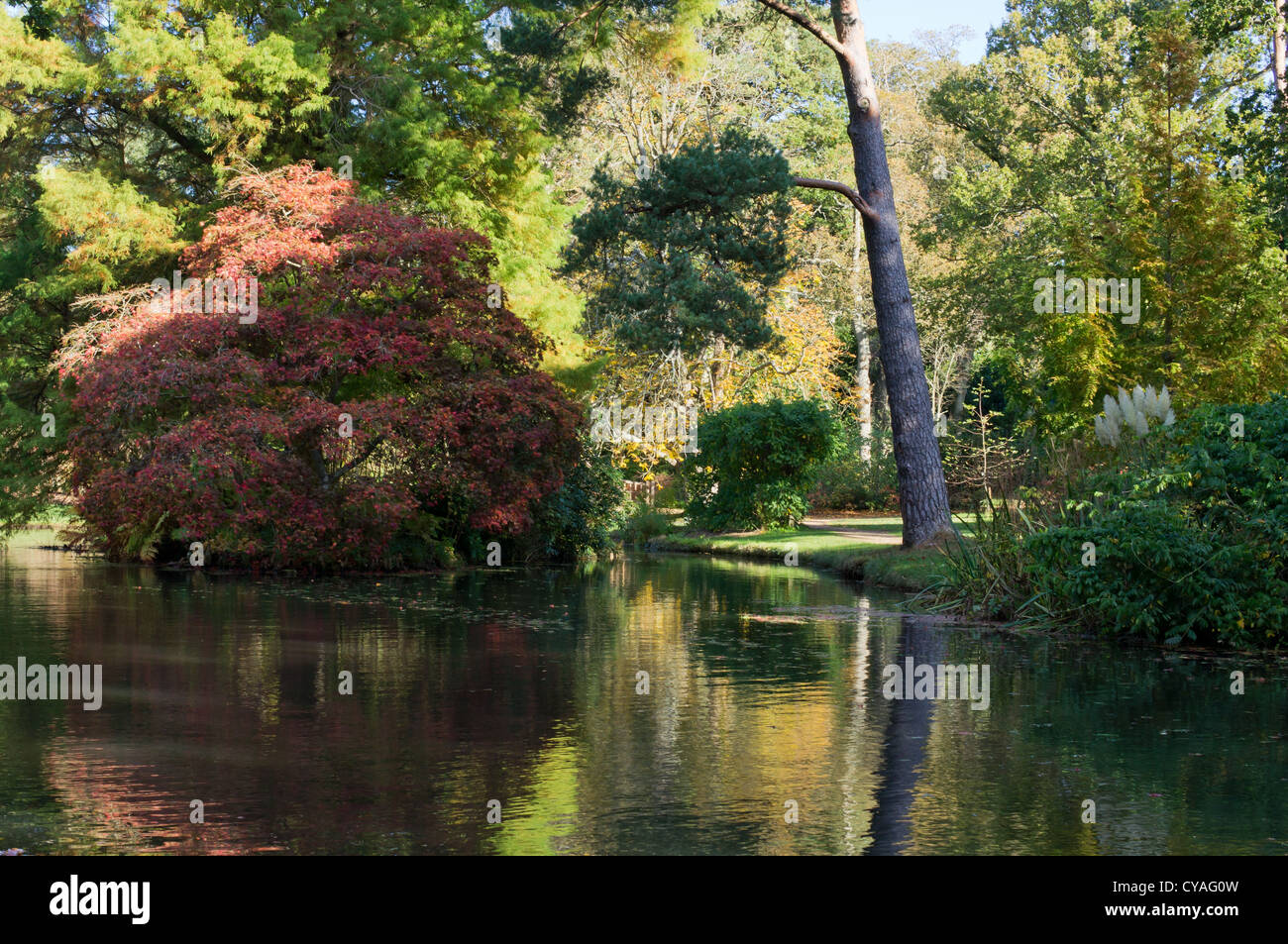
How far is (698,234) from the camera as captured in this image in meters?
21.3

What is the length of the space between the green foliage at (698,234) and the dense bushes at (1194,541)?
28.3 feet

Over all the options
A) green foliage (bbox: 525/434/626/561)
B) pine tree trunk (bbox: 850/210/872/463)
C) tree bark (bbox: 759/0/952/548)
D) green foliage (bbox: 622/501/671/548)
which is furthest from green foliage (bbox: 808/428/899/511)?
tree bark (bbox: 759/0/952/548)

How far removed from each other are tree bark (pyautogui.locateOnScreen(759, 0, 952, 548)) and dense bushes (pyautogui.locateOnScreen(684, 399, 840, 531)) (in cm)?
789

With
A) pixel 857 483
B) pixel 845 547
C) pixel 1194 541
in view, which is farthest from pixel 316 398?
pixel 857 483

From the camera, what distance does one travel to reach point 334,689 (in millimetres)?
10203

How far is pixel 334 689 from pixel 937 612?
8.28 meters

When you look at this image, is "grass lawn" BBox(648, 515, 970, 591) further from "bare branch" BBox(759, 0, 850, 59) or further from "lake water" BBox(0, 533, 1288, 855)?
"bare branch" BBox(759, 0, 850, 59)

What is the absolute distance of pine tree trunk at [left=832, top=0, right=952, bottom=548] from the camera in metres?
21.4

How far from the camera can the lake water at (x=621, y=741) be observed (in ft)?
20.2

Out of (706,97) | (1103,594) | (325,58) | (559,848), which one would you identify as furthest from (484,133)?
(559,848)

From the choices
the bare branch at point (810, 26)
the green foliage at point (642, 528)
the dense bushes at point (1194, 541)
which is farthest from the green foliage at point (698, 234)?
the green foliage at point (642, 528)

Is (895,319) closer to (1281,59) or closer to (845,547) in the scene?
(845,547)
